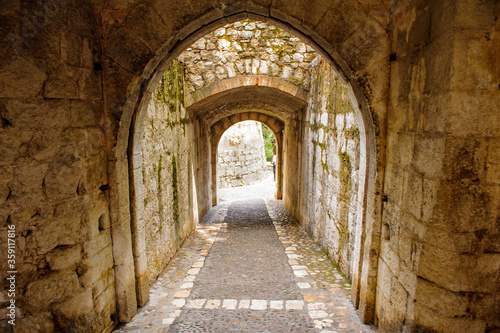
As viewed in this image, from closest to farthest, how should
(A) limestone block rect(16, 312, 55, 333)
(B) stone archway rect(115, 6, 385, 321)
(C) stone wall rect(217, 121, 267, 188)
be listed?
(A) limestone block rect(16, 312, 55, 333) → (B) stone archway rect(115, 6, 385, 321) → (C) stone wall rect(217, 121, 267, 188)

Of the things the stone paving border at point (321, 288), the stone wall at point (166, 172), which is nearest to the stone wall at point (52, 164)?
the stone wall at point (166, 172)

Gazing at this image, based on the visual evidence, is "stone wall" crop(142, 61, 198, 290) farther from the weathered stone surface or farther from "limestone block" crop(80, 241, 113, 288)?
the weathered stone surface

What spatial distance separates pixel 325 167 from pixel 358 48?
2903 millimetres

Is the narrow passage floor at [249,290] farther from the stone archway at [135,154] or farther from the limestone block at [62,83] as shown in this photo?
the limestone block at [62,83]

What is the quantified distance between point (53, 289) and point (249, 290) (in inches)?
84.1

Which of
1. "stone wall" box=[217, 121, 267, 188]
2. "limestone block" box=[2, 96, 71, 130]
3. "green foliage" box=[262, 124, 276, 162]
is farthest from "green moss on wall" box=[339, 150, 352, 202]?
"green foliage" box=[262, 124, 276, 162]

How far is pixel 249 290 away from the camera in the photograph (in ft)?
12.4

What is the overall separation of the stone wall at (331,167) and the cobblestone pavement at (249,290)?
1.33 feet

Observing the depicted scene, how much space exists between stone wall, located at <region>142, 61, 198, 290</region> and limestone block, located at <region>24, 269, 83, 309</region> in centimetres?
116

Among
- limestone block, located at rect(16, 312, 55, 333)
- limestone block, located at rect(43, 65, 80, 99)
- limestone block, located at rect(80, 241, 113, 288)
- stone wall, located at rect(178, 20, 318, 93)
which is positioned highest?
stone wall, located at rect(178, 20, 318, 93)

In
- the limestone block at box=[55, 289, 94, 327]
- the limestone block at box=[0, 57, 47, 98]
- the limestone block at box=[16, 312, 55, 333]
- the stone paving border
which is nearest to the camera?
the limestone block at box=[0, 57, 47, 98]

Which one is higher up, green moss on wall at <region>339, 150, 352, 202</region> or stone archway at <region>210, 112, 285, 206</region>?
stone archway at <region>210, 112, 285, 206</region>

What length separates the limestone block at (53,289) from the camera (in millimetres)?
2213

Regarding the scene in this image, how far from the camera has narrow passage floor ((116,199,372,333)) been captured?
301cm
